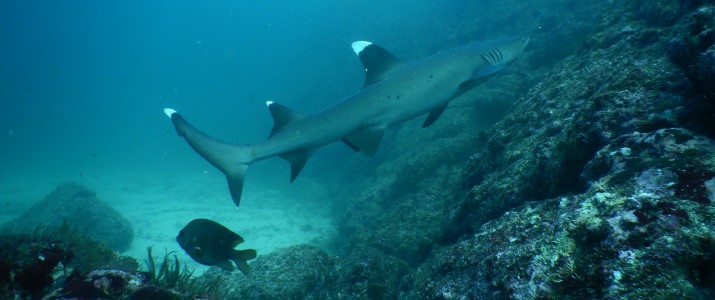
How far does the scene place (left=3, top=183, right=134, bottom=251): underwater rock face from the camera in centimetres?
1395

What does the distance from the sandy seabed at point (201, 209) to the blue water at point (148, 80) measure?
5.85 m

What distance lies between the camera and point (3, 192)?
2647 cm

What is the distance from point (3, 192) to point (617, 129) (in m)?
39.8

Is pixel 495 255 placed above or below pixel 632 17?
below

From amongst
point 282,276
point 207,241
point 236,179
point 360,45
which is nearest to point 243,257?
point 207,241

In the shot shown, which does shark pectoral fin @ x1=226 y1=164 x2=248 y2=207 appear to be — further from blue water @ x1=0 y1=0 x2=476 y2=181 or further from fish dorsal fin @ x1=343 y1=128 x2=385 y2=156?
blue water @ x1=0 y1=0 x2=476 y2=181

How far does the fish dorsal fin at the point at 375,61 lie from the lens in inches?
230

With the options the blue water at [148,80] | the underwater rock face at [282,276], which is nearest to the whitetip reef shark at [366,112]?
the underwater rock face at [282,276]

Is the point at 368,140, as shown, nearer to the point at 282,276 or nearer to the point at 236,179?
the point at 236,179

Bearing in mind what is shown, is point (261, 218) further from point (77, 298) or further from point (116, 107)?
point (116, 107)

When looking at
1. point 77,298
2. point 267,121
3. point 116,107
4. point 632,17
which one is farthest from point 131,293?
point 116,107

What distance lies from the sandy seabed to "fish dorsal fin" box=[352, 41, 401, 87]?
850cm

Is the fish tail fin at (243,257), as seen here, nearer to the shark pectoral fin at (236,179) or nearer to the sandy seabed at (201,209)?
the shark pectoral fin at (236,179)

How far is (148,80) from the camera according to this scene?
19575 cm
